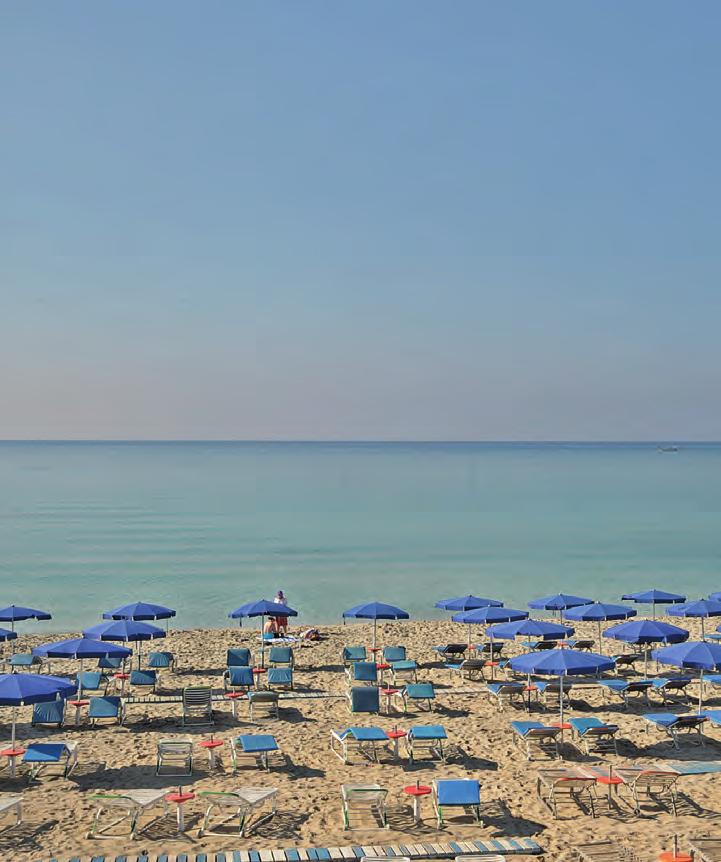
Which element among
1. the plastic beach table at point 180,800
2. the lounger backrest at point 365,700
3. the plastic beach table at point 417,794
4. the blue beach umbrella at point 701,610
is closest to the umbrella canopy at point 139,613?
the lounger backrest at point 365,700

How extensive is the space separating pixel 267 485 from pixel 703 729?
3716 inches

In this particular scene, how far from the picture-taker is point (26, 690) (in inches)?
456

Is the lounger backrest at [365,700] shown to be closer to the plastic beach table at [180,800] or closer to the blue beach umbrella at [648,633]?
the plastic beach table at [180,800]

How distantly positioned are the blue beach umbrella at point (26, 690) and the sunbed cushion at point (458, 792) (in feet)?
17.4

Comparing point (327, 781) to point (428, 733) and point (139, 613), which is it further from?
point (139, 613)

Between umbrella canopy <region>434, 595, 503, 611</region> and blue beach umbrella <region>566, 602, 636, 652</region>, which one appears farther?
umbrella canopy <region>434, 595, 503, 611</region>

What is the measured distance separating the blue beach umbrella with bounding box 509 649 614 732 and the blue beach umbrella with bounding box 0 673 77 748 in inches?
267

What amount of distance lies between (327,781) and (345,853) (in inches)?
107

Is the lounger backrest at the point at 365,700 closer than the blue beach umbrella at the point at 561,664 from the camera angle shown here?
No

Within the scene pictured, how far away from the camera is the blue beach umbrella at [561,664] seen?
43.3 ft

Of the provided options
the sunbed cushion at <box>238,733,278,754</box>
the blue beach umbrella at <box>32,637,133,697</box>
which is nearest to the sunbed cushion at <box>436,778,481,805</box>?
the sunbed cushion at <box>238,733,278,754</box>

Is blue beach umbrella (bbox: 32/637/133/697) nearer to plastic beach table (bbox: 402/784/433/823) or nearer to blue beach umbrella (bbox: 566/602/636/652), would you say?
plastic beach table (bbox: 402/784/433/823)

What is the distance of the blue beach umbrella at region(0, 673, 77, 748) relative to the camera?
11.4 meters

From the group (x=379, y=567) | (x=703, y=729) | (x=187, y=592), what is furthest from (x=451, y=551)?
(x=703, y=729)
